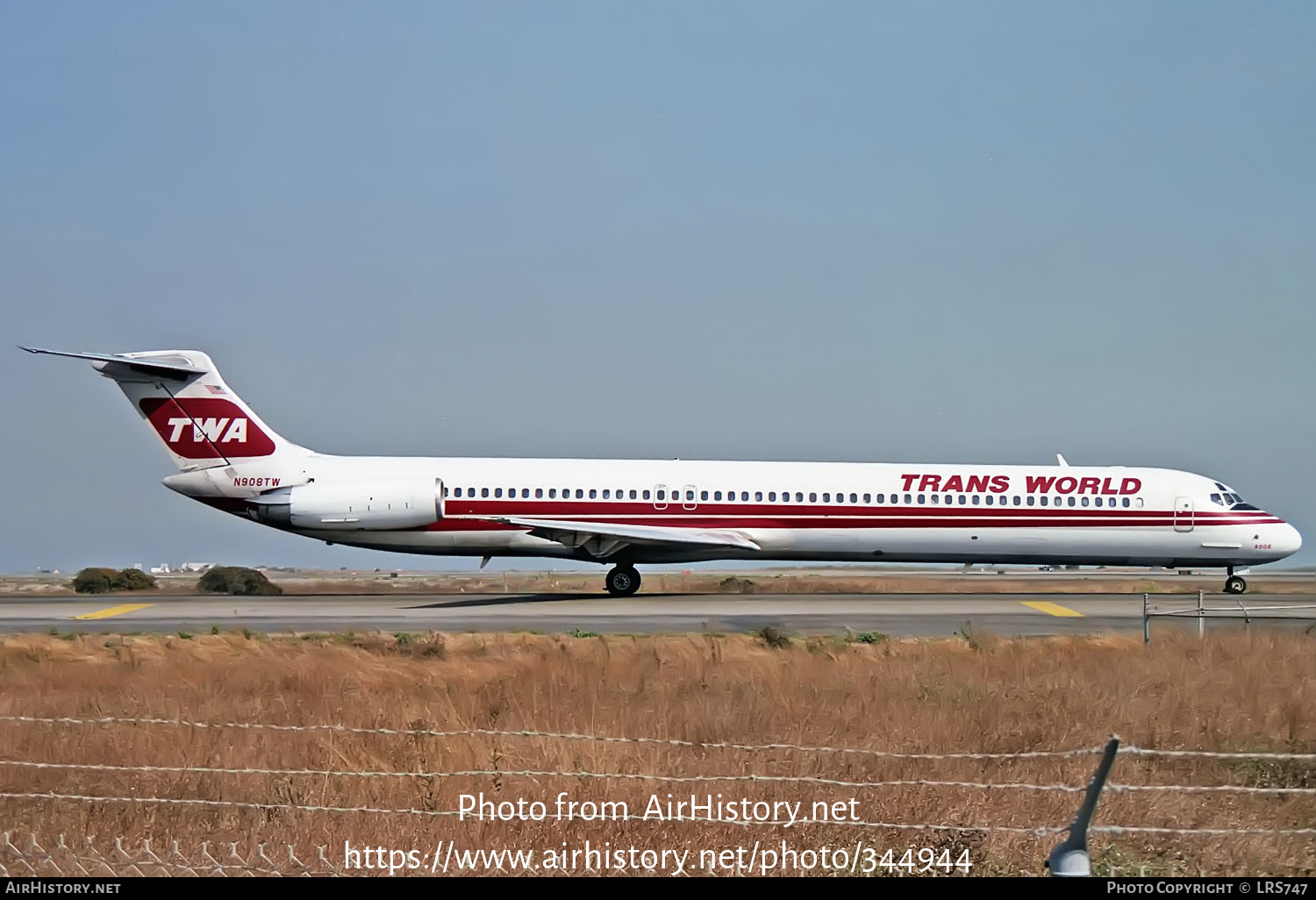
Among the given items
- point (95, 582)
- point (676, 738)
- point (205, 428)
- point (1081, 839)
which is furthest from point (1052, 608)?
point (95, 582)

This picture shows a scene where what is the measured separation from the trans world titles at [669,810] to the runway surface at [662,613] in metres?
12.2

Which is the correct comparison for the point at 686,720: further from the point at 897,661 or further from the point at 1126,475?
the point at 1126,475

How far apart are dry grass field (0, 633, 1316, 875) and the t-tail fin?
13125mm

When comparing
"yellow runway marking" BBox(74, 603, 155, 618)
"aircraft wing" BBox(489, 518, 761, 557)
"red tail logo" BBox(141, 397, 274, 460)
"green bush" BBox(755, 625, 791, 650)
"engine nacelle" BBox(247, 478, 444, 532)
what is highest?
"red tail logo" BBox(141, 397, 274, 460)

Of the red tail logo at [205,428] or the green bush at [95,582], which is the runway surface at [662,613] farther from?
the green bush at [95,582]

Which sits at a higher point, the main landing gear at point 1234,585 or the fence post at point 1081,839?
the main landing gear at point 1234,585

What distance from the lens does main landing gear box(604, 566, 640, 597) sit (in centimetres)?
3049

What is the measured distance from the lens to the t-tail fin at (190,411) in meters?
30.4

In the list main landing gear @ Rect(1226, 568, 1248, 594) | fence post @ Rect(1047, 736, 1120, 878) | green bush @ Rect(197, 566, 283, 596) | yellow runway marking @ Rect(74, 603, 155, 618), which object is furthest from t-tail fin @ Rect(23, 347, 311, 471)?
fence post @ Rect(1047, 736, 1120, 878)

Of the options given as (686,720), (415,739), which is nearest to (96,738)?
(415,739)

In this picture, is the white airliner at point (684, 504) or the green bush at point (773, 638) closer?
the green bush at point (773, 638)

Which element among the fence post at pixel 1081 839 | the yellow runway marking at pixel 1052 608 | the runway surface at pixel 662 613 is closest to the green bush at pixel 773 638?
the runway surface at pixel 662 613

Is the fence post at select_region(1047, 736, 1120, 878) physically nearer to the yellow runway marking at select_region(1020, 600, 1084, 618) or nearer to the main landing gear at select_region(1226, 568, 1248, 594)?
the yellow runway marking at select_region(1020, 600, 1084, 618)

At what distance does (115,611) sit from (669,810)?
21.8 meters
